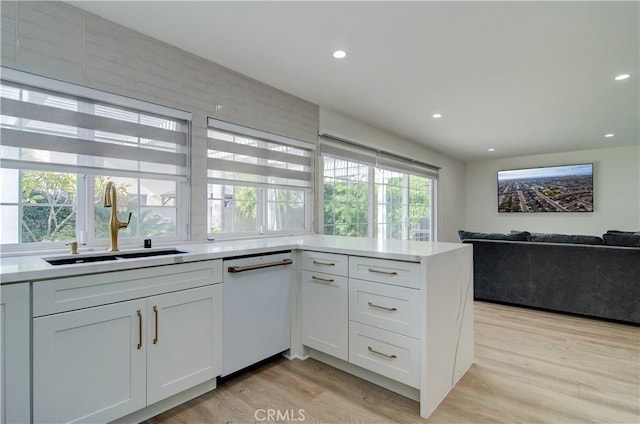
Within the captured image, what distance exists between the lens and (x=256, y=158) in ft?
9.89

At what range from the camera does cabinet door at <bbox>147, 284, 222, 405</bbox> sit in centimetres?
162

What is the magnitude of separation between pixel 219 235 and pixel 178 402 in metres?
1.29

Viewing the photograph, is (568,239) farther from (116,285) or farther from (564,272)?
(116,285)

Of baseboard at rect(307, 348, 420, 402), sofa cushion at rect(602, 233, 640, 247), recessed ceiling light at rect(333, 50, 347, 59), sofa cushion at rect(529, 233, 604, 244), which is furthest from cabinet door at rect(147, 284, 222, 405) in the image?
sofa cushion at rect(602, 233, 640, 247)

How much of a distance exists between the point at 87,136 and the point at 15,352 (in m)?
1.33

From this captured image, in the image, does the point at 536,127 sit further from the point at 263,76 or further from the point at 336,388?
the point at 336,388

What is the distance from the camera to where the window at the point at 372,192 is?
3.92 meters

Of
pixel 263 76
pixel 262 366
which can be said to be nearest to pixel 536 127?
pixel 263 76

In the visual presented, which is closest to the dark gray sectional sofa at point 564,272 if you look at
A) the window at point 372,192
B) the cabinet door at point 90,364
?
the window at point 372,192

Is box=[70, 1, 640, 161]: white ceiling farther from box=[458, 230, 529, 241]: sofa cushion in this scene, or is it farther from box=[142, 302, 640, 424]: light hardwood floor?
box=[142, 302, 640, 424]: light hardwood floor

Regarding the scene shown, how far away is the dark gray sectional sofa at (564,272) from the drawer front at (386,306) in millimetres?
2486

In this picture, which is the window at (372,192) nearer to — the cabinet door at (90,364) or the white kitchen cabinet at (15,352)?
the cabinet door at (90,364)

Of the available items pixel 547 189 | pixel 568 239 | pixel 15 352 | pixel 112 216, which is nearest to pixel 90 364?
pixel 15 352

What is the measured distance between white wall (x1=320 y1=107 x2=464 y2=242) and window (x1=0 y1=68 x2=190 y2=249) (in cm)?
189
